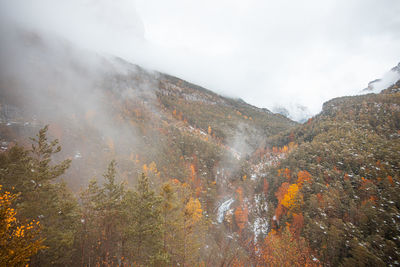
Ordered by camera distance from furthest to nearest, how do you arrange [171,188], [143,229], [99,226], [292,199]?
1. [292,199]
2. [171,188]
3. [99,226]
4. [143,229]

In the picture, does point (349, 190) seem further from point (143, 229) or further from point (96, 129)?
point (96, 129)

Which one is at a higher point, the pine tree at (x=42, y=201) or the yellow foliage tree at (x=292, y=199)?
the pine tree at (x=42, y=201)

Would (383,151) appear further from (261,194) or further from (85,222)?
(85,222)

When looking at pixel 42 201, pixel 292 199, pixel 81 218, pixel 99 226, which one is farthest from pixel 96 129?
pixel 292 199

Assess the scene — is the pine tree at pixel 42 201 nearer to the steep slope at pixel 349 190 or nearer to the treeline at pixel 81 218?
the treeline at pixel 81 218

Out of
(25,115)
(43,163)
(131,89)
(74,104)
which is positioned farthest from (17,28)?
(43,163)

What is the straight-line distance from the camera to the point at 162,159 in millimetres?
81375

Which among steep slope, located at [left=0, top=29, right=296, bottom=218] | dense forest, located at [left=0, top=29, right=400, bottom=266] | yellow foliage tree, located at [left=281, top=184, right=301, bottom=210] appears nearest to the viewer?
dense forest, located at [left=0, top=29, right=400, bottom=266]

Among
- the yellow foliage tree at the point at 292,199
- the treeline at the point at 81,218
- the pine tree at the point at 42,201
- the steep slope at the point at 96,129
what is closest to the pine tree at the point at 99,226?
the treeline at the point at 81,218

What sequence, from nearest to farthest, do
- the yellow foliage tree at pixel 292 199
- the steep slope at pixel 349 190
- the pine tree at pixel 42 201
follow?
the pine tree at pixel 42 201 → the steep slope at pixel 349 190 → the yellow foliage tree at pixel 292 199

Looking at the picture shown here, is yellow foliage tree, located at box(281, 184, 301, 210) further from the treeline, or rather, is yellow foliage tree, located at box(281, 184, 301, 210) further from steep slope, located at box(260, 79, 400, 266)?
the treeline

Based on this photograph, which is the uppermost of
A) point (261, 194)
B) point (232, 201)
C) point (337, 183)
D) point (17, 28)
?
point (17, 28)

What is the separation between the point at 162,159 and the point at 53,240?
73226mm

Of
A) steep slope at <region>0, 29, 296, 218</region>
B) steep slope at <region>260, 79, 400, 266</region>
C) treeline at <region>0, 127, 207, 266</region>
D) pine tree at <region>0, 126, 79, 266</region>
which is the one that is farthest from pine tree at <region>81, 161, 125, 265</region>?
steep slope at <region>0, 29, 296, 218</region>
